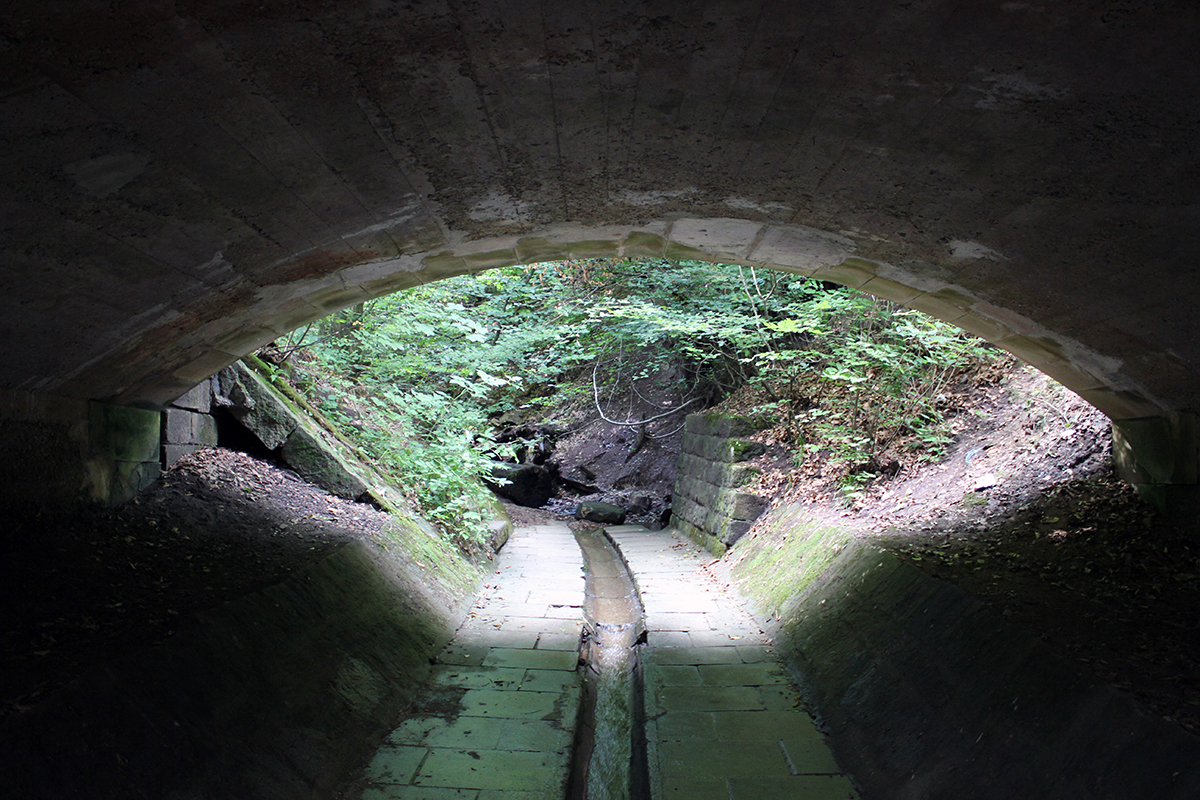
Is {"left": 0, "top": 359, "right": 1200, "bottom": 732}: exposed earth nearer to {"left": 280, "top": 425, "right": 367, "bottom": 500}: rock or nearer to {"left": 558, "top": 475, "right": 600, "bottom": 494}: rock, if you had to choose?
{"left": 280, "top": 425, "right": 367, "bottom": 500}: rock

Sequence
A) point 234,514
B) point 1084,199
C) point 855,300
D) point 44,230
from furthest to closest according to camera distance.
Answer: point 855,300 < point 234,514 < point 1084,199 < point 44,230

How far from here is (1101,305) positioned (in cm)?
407

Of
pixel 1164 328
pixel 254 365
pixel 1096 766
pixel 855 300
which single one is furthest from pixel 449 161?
pixel 855 300

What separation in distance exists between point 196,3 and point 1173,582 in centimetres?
518

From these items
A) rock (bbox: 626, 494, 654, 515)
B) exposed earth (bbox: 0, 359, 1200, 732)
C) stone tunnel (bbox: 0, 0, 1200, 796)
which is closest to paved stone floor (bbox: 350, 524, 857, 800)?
exposed earth (bbox: 0, 359, 1200, 732)

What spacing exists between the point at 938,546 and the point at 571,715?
2.89 metres

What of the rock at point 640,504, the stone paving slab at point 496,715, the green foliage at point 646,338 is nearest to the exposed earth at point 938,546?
the green foliage at point 646,338

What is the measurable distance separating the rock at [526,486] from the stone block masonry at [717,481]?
15.8 ft

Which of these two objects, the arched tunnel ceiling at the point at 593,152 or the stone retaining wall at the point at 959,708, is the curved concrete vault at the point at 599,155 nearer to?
the arched tunnel ceiling at the point at 593,152

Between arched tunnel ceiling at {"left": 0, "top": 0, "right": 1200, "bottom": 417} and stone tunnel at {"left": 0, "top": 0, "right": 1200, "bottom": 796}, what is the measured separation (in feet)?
0.04

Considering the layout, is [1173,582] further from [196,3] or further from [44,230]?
[44,230]

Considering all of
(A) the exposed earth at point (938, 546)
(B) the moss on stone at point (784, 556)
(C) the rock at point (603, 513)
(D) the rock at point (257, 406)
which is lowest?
(C) the rock at point (603, 513)

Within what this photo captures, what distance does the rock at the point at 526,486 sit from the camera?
17062 mm

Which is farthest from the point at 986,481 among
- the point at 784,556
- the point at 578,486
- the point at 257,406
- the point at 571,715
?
the point at 578,486
